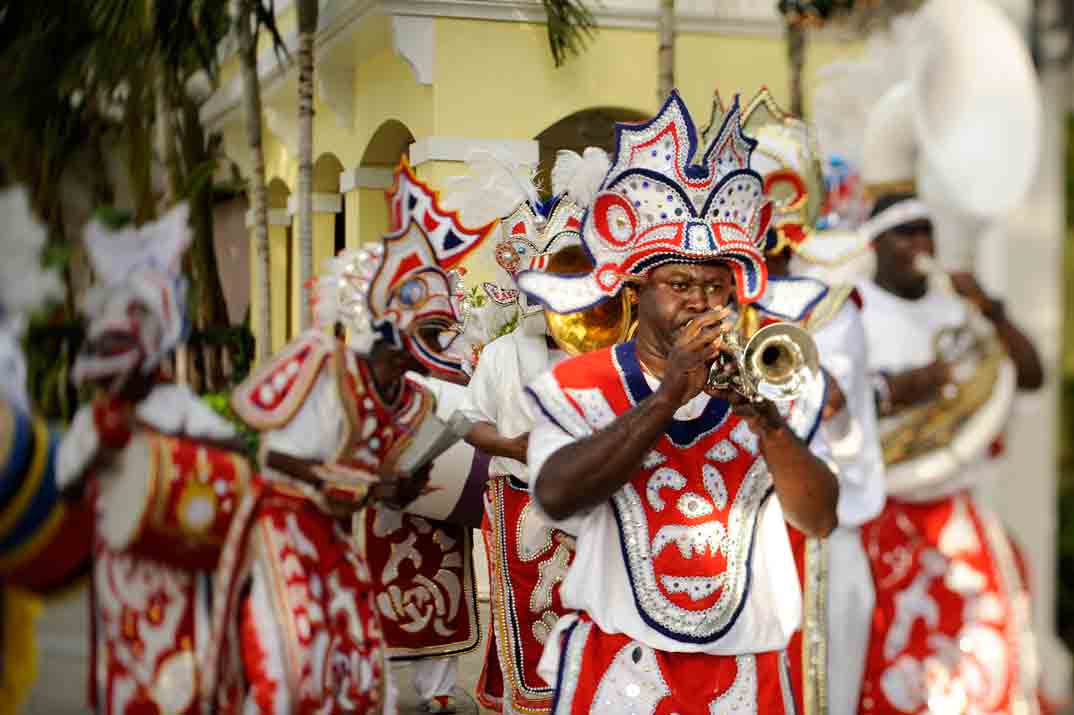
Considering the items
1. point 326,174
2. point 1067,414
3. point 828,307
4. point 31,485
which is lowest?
point 31,485

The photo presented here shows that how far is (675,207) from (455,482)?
2.65 meters

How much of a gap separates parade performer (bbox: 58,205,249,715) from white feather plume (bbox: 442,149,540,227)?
7.78 feet

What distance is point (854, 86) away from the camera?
417 cm

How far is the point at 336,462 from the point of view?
429 centimetres

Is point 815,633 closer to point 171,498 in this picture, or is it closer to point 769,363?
point 769,363

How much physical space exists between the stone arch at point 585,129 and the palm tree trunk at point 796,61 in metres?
1.56

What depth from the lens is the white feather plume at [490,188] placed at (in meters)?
6.23

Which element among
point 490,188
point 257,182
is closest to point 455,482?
point 490,188

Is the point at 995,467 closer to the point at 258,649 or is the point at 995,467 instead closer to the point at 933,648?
the point at 933,648

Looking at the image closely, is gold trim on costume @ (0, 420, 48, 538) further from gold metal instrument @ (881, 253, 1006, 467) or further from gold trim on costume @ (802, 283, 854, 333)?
gold metal instrument @ (881, 253, 1006, 467)

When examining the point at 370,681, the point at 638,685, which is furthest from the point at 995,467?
the point at 370,681

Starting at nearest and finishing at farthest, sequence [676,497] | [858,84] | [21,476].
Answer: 1. [21,476]
2. [676,497]
3. [858,84]

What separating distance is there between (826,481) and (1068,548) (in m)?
0.55

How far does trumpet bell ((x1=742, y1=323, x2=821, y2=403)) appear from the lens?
362cm
